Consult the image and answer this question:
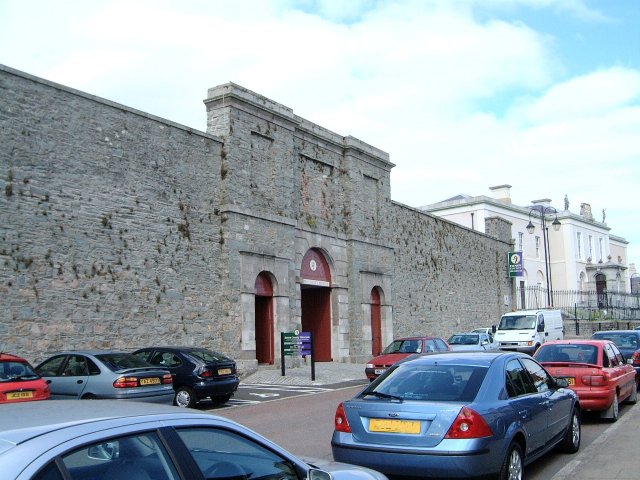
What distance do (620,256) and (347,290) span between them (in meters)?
62.7

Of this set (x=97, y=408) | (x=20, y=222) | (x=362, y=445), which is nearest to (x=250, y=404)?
(x=20, y=222)

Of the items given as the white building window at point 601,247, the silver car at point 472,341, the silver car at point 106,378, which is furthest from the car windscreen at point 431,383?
the white building window at point 601,247

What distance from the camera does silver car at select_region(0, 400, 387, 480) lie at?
9.14ft

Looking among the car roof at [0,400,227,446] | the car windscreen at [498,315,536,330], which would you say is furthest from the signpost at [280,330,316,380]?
the car roof at [0,400,227,446]

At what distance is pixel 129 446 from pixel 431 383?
15.3 feet

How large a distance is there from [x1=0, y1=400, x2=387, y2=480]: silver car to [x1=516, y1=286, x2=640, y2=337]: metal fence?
44195 mm

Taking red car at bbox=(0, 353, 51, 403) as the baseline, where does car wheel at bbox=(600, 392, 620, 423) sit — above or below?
below

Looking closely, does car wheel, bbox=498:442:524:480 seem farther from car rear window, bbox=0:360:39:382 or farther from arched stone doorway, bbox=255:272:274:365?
arched stone doorway, bbox=255:272:274:365

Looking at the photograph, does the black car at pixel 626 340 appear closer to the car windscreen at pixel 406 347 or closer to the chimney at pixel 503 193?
the car windscreen at pixel 406 347

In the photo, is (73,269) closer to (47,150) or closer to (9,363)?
(47,150)

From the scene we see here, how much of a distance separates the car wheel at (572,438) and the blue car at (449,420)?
1.26 m

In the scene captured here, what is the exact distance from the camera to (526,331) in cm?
2903

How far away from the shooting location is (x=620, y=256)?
81812 millimetres

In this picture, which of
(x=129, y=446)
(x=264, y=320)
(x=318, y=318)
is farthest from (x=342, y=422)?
(x=318, y=318)
